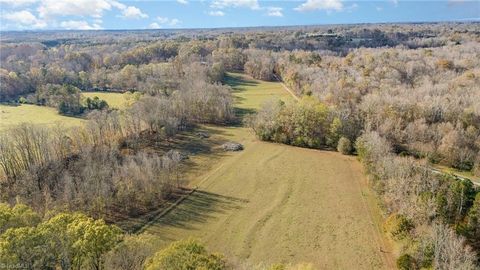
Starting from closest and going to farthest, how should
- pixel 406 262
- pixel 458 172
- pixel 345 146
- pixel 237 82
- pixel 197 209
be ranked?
pixel 406 262, pixel 197 209, pixel 458 172, pixel 345 146, pixel 237 82

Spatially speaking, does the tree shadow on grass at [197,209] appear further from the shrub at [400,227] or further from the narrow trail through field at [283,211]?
the shrub at [400,227]

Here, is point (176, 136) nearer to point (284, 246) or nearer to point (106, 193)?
point (106, 193)

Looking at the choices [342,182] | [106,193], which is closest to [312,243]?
[342,182]

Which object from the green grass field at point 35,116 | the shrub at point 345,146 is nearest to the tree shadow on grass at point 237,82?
the green grass field at point 35,116

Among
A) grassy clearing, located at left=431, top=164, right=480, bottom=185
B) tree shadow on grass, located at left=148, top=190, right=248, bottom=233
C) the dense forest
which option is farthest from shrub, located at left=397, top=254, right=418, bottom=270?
grassy clearing, located at left=431, top=164, right=480, bottom=185

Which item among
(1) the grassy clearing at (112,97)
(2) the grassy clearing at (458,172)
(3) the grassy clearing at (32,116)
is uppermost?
(1) the grassy clearing at (112,97)

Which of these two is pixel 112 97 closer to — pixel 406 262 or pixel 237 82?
pixel 237 82

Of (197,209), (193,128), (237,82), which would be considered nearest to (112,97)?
(193,128)

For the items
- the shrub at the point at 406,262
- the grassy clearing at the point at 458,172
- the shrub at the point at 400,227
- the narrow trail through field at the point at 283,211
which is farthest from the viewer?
the grassy clearing at the point at 458,172
